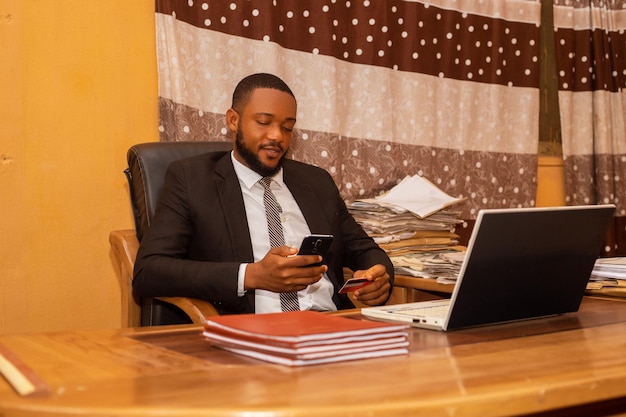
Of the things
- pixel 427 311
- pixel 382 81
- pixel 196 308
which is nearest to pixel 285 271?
pixel 196 308

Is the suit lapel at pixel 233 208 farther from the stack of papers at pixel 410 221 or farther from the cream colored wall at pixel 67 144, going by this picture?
the stack of papers at pixel 410 221

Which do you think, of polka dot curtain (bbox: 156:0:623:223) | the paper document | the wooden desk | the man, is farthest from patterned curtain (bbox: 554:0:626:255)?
the wooden desk

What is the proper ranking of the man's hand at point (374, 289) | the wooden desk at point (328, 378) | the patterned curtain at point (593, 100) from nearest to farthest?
1. the wooden desk at point (328, 378)
2. the man's hand at point (374, 289)
3. the patterned curtain at point (593, 100)

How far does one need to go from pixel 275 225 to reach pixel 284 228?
2.2 inches

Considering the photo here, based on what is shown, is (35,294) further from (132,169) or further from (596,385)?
(596,385)

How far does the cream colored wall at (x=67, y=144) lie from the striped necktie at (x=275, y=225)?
2.01 ft

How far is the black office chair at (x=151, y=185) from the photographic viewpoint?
2.31 meters

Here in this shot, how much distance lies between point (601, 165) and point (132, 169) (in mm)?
2656

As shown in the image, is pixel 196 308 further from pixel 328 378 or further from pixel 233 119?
pixel 328 378

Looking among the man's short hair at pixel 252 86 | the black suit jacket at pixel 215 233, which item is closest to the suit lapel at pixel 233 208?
the black suit jacket at pixel 215 233

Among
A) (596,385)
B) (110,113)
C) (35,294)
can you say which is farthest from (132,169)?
(596,385)

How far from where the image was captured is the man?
2.02 metres

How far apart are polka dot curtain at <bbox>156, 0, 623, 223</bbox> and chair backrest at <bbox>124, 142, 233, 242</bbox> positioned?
360 millimetres

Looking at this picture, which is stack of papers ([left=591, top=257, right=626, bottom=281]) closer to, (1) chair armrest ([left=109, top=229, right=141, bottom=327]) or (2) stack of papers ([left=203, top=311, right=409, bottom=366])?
(2) stack of papers ([left=203, top=311, right=409, bottom=366])
